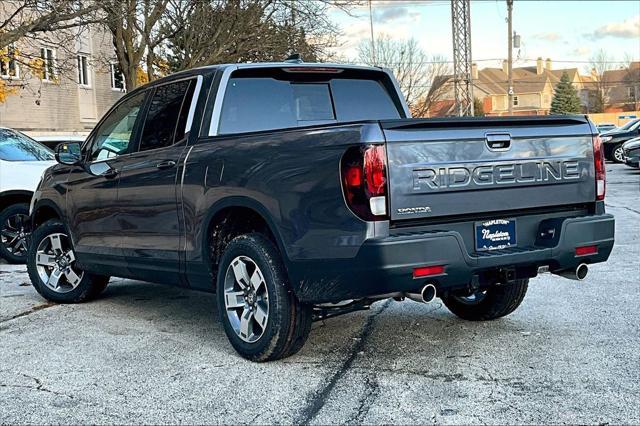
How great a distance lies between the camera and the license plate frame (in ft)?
15.3

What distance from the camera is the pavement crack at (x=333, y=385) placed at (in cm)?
410

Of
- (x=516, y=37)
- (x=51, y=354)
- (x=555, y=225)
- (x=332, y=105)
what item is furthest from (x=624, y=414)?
(x=516, y=37)

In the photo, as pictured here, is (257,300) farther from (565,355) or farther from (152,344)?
(565,355)

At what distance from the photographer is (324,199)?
175 inches

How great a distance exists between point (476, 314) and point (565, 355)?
3.63 ft

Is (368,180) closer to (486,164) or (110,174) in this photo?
(486,164)

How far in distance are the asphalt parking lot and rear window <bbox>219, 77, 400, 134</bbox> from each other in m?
1.59

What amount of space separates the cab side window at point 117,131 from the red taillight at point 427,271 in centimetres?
304

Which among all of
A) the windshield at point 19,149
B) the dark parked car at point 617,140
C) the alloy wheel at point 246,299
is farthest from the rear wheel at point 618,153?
the alloy wheel at point 246,299

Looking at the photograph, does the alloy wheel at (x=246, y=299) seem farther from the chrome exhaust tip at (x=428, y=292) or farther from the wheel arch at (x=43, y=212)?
the wheel arch at (x=43, y=212)

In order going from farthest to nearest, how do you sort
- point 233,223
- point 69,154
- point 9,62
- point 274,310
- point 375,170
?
1. point 9,62
2. point 69,154
3. point 233,223
4. point 274,310
5. point 375,170

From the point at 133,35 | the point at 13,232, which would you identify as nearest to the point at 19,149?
the point at 13,232

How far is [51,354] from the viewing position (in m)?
5.45

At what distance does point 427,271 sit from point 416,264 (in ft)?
0.29
